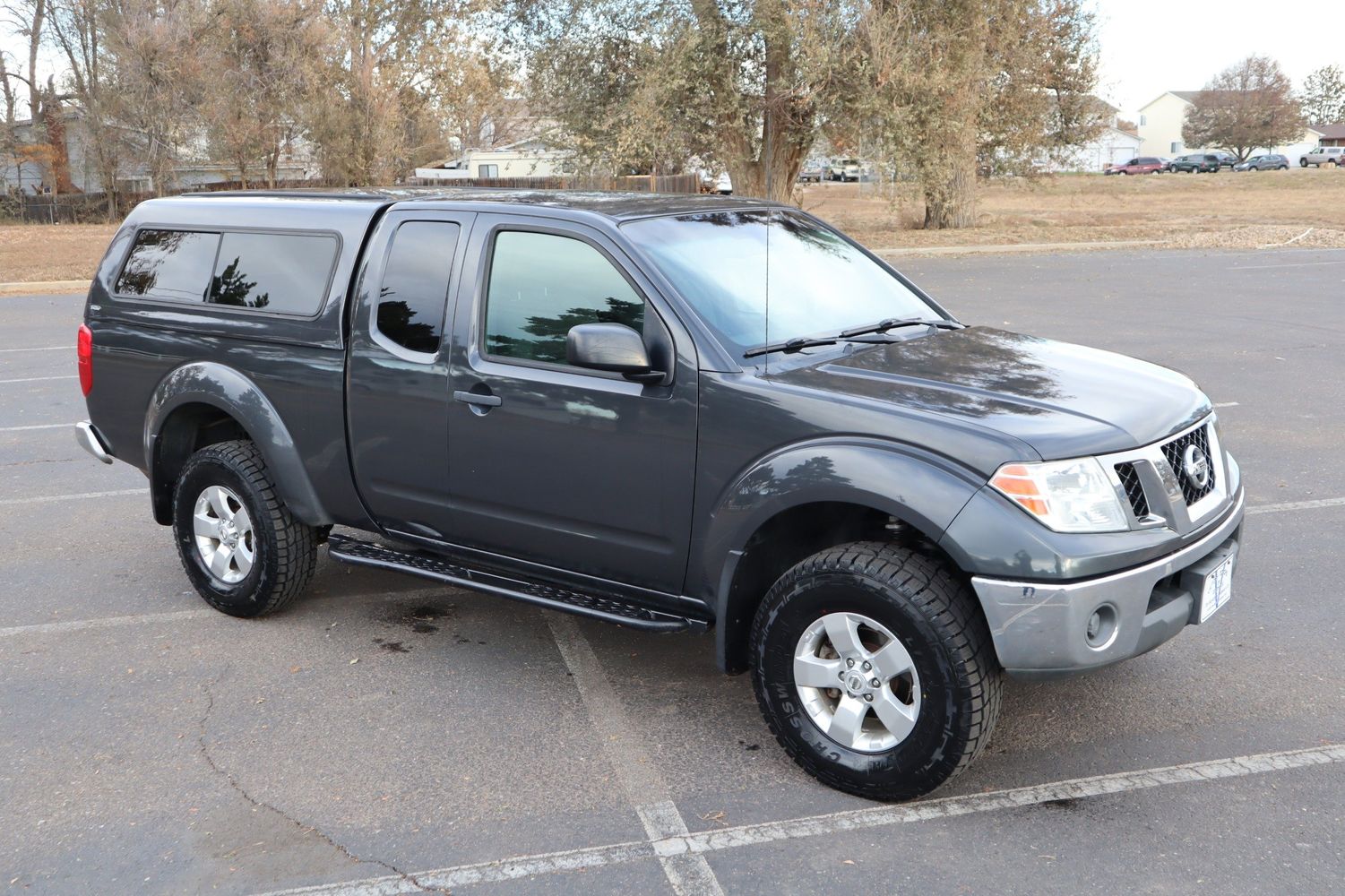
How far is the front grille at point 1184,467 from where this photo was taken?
155 inches

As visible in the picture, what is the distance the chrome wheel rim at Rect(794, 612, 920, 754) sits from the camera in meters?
3.74

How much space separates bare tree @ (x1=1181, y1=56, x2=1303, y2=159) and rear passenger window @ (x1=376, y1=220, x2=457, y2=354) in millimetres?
121754

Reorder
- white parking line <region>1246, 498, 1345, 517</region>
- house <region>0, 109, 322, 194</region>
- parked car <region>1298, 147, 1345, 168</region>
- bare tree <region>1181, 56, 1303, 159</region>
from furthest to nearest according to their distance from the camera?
1. bare tree <region>1181, 56, 1303, 159</region>
2. parked car <region>1298, 147, 1345, 168</region>
3. house <region>0, 109, 322, 194</region>
4. white parking line <region>1246, 498, 1345, 517</region>

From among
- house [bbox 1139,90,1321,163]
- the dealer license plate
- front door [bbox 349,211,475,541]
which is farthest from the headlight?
house [bbox 1139,90,1321,163]

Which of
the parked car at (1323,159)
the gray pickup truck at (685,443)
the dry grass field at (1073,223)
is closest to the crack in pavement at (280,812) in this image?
the gray pickup truck at (685,443)

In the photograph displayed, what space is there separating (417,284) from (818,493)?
196 centimetres

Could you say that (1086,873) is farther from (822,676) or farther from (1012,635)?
(822,676)

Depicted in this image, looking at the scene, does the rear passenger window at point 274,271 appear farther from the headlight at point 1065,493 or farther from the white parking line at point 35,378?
the white parking line at point 35,378

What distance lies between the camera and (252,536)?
547 centimetres

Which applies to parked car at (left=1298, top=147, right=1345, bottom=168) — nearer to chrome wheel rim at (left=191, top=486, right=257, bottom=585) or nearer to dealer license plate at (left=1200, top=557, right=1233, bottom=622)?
dealer license plate at (left=1200, top=557, right=1233, bottom=622)

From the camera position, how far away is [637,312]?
4320 mm

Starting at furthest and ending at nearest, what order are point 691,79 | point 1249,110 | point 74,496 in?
point 1249,110
point 691,79
point 74,496

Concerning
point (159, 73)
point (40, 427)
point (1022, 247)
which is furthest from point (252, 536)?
point (159, 73)

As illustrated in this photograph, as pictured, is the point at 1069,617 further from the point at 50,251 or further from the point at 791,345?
the point at 50,251
